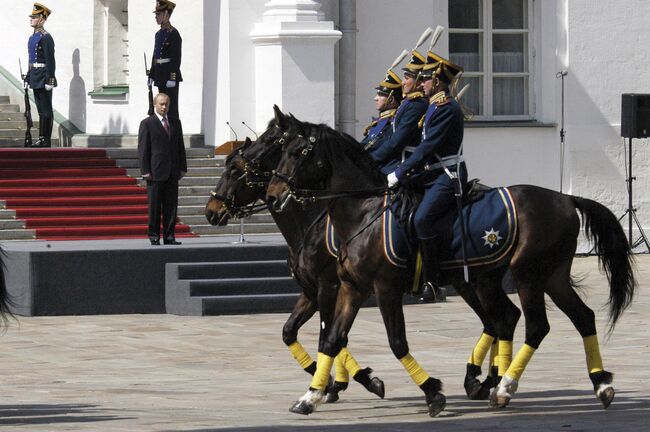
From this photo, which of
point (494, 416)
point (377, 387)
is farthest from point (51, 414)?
point (494, 416)

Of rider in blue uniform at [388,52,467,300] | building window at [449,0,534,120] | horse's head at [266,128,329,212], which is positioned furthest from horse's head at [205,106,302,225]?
building window at [449,0,534,120]

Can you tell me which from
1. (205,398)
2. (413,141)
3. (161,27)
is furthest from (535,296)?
(161,27)

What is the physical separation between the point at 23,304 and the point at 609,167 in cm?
1016

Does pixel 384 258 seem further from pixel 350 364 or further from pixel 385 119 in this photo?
pixel 385 119

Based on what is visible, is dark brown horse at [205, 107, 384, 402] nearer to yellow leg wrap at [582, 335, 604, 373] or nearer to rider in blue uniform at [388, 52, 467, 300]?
rider in blue uniform at [388, 52, 467, 300]

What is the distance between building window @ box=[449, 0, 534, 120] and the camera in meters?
25.5

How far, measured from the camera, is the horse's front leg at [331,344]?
11328mm

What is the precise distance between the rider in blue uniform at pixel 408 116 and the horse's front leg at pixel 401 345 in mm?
1258

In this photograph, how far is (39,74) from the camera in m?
25.0

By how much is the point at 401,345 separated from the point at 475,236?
885 millimetres

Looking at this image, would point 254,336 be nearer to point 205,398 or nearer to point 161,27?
point 205,398

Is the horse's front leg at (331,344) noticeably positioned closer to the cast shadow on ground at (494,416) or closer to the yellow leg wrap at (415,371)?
the cast shadow on ground at (494,416)

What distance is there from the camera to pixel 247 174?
13195 mm

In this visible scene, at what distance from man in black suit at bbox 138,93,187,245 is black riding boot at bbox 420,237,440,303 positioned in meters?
7.23
